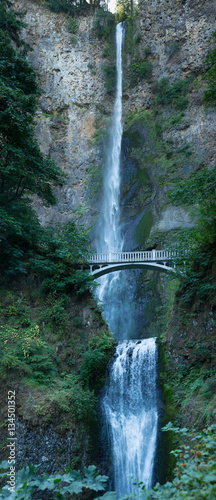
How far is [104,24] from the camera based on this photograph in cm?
3450

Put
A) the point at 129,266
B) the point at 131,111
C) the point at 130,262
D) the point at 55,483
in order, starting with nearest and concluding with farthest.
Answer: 1. the point at 55,483
2. the point at 130,262
3. the point at 129,266
4. the point at 131,111

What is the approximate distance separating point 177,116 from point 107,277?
1451 centimetres

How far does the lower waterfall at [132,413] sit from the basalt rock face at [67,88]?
21.4m

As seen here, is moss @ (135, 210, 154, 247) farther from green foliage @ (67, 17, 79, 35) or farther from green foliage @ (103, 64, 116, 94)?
green foliage @ (67, 17, 79, 35)

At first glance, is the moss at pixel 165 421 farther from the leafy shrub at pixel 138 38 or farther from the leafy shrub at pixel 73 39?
the leafy shrub at pixel 73 39

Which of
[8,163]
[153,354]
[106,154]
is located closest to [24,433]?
[153,354]

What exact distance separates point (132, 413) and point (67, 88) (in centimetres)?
3216

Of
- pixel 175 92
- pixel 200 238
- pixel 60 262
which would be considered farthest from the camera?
pixel 175 92

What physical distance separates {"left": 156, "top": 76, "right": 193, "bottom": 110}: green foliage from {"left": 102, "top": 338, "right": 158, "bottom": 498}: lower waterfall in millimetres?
21145

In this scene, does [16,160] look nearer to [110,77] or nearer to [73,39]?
[110,77]

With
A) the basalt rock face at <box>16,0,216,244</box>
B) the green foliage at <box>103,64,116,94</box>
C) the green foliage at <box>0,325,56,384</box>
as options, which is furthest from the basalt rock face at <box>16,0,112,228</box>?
the green foliage at <box>0,325,56,384</box>

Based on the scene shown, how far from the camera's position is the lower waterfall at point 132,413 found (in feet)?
33.3

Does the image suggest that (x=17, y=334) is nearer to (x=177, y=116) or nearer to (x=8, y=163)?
(x=8, y=163)

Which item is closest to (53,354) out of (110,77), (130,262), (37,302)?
(37,302)
